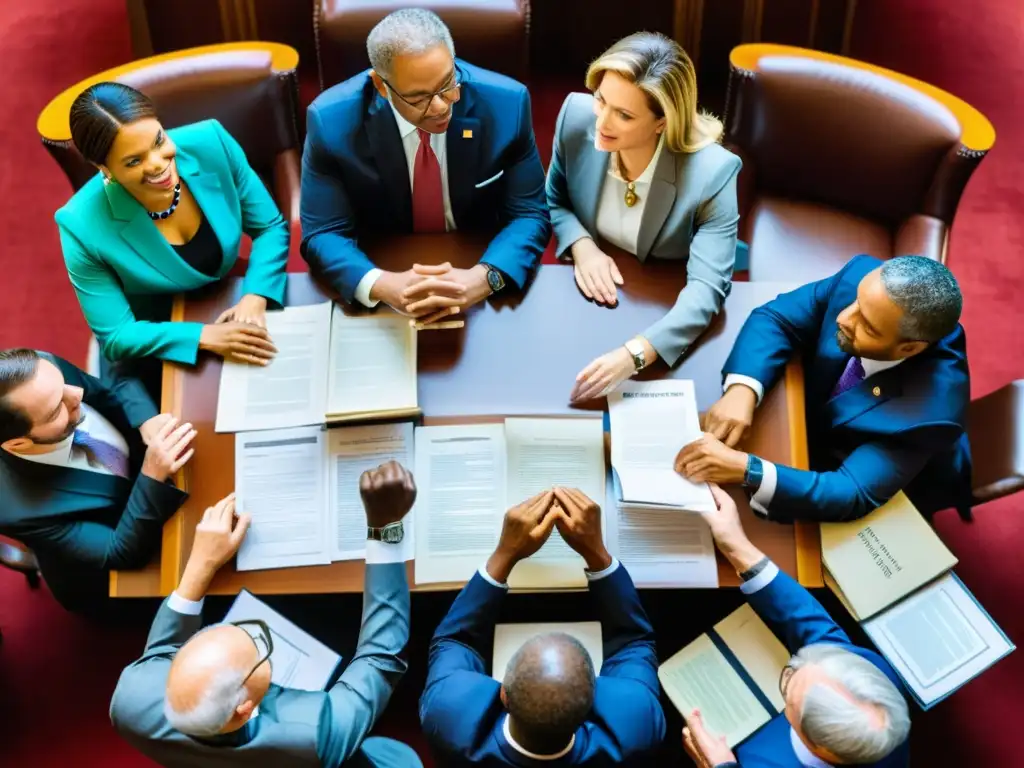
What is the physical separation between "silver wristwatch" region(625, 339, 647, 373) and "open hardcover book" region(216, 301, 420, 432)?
509 millimetres

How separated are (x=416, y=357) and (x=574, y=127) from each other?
0.73m

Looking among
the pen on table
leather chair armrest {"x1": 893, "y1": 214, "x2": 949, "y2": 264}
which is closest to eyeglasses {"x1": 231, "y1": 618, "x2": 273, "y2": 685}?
the pen on table

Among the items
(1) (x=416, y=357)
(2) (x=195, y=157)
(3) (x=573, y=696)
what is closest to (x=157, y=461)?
(1) (x=416, y=357)

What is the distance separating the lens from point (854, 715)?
5.48 ft

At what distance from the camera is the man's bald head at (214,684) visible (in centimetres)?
165

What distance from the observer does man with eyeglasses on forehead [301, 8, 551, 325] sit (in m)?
2.12

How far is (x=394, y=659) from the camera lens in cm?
196

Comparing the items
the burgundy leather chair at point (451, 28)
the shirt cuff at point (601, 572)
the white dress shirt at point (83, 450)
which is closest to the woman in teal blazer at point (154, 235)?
the white dress shirt at point (83, 450)

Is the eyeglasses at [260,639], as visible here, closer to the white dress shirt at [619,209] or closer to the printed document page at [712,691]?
the printed document page at [712,691]

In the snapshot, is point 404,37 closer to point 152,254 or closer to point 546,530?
point 152,254

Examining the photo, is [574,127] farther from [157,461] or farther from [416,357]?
[157,461]

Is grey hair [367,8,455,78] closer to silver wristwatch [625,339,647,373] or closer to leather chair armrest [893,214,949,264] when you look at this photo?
silver wristwatch [625,339,647,373]

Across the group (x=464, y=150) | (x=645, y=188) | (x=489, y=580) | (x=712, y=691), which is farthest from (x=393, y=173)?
(x=712, y=691)

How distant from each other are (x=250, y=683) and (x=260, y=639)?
0.20m
